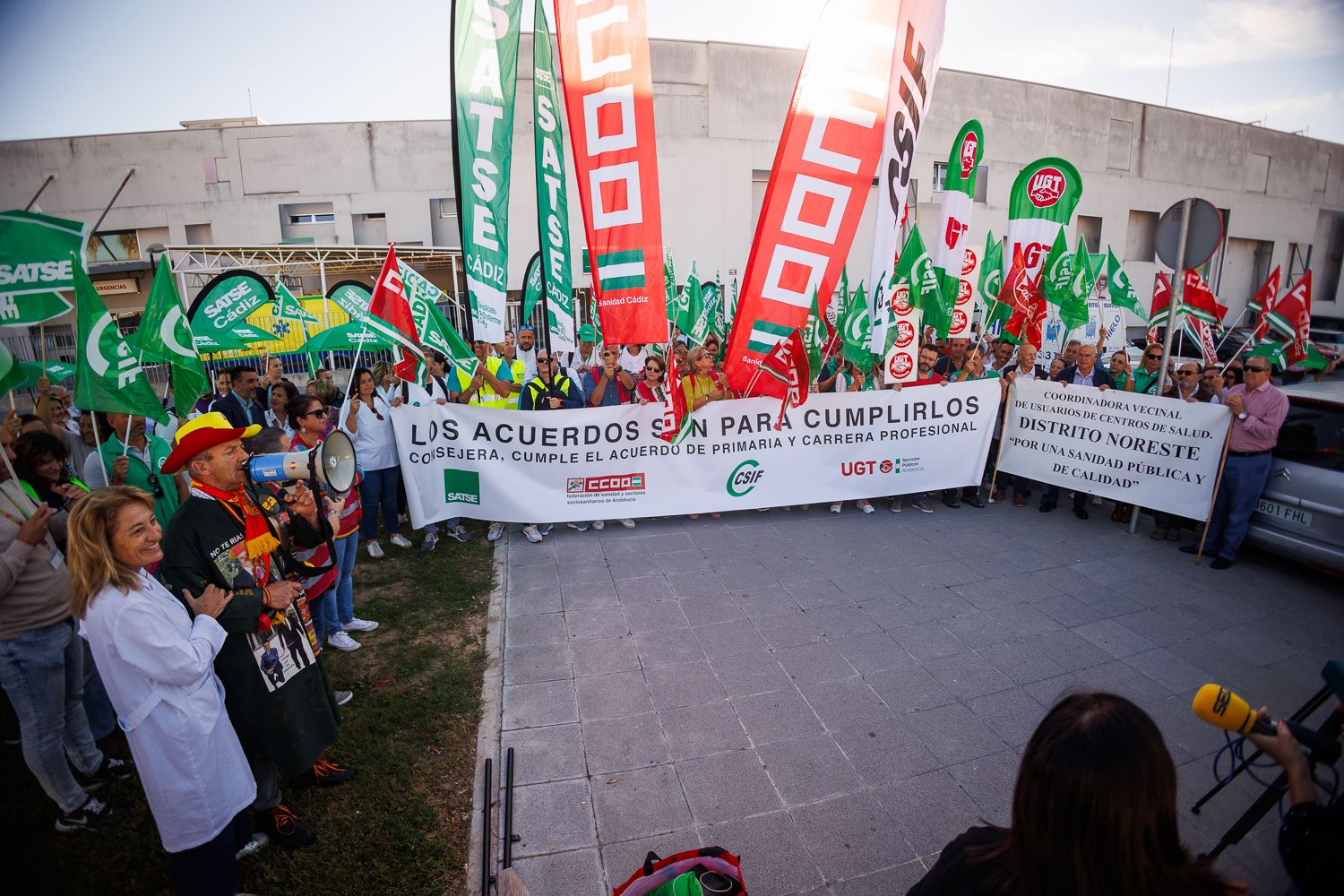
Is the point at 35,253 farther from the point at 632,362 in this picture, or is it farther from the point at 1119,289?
→ the point at 1119,289

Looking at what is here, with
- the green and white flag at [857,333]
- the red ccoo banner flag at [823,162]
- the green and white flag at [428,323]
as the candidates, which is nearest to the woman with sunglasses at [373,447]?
the green and white flag at [428,323]

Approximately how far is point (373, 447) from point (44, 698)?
3511 mm

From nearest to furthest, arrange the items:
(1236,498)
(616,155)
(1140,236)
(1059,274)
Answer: (616,155), (1236,498), (1059,274), (1140,236)

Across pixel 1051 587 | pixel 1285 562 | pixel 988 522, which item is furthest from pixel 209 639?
pixel 1285 562

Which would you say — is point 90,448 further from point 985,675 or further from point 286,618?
point 985,675

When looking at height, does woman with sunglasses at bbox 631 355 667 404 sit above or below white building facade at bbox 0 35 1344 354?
below

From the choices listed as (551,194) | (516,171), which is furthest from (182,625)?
(516,171)

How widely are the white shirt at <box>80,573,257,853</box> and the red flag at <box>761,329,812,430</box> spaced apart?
15.0ft

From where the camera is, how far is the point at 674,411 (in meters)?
6.75

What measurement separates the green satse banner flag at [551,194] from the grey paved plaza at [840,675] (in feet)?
8.90

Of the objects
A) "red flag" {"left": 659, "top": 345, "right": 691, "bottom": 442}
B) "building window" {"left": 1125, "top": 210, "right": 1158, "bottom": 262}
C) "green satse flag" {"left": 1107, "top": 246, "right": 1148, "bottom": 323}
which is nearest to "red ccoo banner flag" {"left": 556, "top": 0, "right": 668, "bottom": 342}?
"red flag" {"left": 659, "top": 345, "right": 691, "bottom": 442}

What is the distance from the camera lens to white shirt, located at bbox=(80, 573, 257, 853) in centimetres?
232

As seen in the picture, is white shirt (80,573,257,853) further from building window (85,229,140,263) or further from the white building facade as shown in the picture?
building window (85,229,140,263)

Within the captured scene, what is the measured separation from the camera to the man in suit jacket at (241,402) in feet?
22.0
